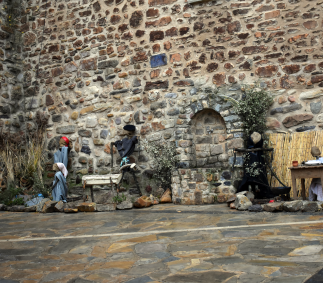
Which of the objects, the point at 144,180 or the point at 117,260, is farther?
the point at 144,180

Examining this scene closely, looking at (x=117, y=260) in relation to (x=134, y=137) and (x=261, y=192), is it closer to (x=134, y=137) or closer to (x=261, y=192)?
(x=261, y=192)

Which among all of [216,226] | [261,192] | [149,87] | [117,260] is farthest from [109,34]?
[117,260]

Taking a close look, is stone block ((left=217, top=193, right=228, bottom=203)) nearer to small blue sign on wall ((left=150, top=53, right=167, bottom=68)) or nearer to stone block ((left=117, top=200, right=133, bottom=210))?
stone block ((left=117, top=200, right=133, bottom=210))

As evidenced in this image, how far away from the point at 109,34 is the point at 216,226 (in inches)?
199

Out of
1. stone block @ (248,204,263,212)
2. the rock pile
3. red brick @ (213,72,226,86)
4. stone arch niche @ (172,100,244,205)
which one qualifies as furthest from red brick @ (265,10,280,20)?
stone block @ (248,204,263,212)

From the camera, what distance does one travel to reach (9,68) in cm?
845

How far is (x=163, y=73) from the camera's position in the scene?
283 inches

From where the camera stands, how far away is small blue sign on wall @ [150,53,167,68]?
7207mm

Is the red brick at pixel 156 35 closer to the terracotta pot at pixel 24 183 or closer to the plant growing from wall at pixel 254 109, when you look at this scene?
the plant growing from wall at pixel 254 109

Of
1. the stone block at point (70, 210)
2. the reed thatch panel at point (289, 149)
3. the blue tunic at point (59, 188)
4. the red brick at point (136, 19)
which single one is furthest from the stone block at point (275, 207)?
the red brick at point (136, 19)

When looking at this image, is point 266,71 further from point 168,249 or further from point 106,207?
point 168,249

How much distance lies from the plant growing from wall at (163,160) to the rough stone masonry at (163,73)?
6.1 inches

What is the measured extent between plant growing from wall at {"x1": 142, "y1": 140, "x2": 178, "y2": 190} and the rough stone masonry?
154 mm

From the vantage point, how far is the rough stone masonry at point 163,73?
20.7 ft
